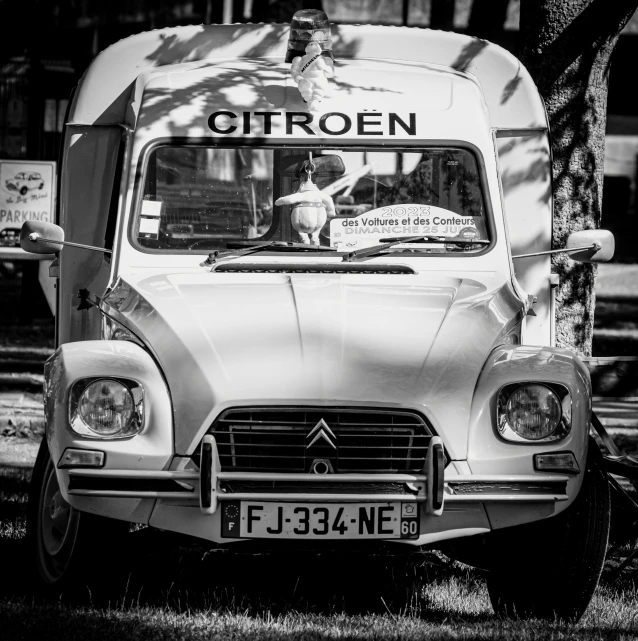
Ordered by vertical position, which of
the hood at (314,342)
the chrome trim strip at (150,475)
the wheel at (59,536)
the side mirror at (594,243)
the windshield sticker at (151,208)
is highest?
the windshield sticker at (151,208)

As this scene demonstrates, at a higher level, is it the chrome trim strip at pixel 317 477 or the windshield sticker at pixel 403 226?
the windshield sticker at pixel 403 226

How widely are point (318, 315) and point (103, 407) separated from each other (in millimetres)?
891

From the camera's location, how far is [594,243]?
577cm

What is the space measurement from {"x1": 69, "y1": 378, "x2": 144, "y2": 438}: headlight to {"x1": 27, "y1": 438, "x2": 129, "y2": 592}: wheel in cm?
39

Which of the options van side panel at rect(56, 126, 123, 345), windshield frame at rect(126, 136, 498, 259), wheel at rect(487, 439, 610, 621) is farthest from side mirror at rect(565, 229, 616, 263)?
van side panel at rect(56, 126, 123, 345)

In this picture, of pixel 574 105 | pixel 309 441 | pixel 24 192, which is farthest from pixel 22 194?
pixel 309 441

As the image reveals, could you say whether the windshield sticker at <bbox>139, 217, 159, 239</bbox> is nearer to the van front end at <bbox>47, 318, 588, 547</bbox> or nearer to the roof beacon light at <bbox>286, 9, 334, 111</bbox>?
the roof beacon light at <bbox>286, 9, 334, 111</bbox>

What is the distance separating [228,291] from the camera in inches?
199

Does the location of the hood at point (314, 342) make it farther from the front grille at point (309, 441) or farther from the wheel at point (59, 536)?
the wheel at point (59, 536)

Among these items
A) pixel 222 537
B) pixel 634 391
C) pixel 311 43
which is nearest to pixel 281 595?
pixel 222 537

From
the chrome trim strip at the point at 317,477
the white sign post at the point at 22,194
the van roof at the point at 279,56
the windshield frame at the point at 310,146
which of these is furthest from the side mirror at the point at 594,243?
the white sign post at the point at 22,194

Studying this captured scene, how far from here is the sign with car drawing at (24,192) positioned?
13.1m

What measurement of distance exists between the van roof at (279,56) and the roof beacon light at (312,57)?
0.41 m

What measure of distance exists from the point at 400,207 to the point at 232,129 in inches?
34.9
